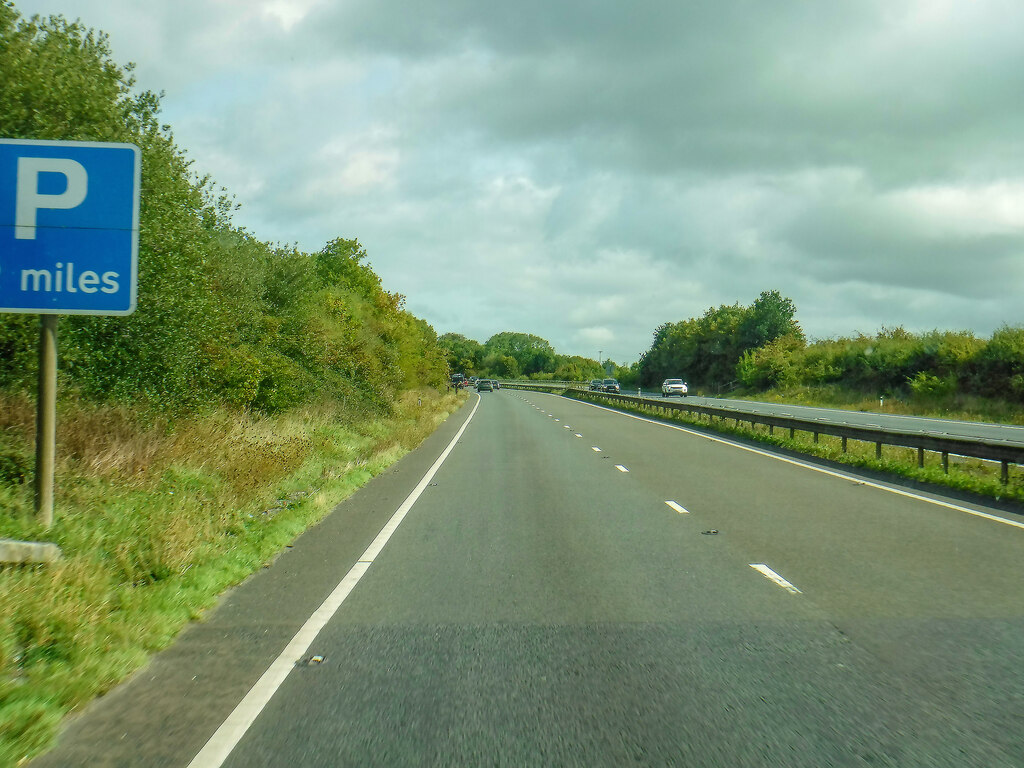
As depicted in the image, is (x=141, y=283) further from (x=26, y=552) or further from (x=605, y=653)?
(x=605, y=653)

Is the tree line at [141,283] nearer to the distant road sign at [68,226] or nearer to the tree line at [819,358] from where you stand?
the distant road sign at [68,226]

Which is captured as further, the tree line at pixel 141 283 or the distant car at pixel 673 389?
the distant car at pixel 673 389

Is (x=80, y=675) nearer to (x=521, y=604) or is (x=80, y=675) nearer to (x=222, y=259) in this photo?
(x=521, y=604)

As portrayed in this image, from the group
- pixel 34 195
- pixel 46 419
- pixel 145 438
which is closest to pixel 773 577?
pixel 46 419

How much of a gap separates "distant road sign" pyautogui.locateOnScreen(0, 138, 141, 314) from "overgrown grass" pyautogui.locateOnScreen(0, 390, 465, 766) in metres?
2.01

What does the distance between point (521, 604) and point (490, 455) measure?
16571 millimetres

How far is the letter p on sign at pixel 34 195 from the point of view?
7.72 meters

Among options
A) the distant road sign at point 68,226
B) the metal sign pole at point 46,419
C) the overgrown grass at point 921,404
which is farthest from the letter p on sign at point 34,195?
the overgrown grass at point 921,404

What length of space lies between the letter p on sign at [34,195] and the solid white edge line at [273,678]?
155 inches

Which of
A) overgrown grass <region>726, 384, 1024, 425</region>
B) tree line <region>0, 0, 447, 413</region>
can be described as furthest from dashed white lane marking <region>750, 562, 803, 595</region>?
overgrown grass <region>726, 384, 1024, 425</region>

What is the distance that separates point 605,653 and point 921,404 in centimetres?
5528

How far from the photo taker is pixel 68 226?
25.7 ft

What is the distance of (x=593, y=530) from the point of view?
11562 millimetres

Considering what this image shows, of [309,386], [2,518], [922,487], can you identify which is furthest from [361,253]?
[2,518]
